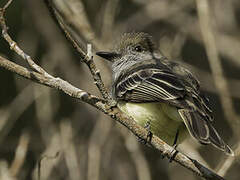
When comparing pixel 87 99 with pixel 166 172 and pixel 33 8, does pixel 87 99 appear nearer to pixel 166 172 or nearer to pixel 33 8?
pixel 166 172

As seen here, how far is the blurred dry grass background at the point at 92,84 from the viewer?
A: 551 cm

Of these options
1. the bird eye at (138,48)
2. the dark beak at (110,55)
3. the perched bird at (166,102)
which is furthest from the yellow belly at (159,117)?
the bird eye at (138,48)

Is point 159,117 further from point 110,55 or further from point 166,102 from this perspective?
point 110,55

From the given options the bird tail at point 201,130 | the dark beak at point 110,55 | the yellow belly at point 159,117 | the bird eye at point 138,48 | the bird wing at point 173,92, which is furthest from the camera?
the bird eye at point 138,48

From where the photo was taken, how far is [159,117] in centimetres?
404

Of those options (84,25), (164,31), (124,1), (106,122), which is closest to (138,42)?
(84,25)

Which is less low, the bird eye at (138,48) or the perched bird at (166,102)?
the bird eye at (138,48)

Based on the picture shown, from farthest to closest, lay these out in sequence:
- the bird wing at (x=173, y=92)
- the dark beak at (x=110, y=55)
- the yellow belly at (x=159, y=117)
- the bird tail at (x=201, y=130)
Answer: the dark beak at (x=110, y=55) < the yellow belly at (x=159, y=117) < the bird wing at (x=173, y=92) < the bird tail at (x=201, y=130)

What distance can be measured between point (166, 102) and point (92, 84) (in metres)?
2.77

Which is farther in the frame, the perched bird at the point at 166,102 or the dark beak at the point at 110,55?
the dark beak at the point at 110,55

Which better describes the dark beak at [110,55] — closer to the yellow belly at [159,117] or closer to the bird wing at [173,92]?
the bird wing at [173,92]

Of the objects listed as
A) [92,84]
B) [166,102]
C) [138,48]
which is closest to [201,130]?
[166,102]

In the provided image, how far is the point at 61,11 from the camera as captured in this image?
17.5 ft

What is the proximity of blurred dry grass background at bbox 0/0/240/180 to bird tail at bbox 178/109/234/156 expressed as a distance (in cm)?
137
